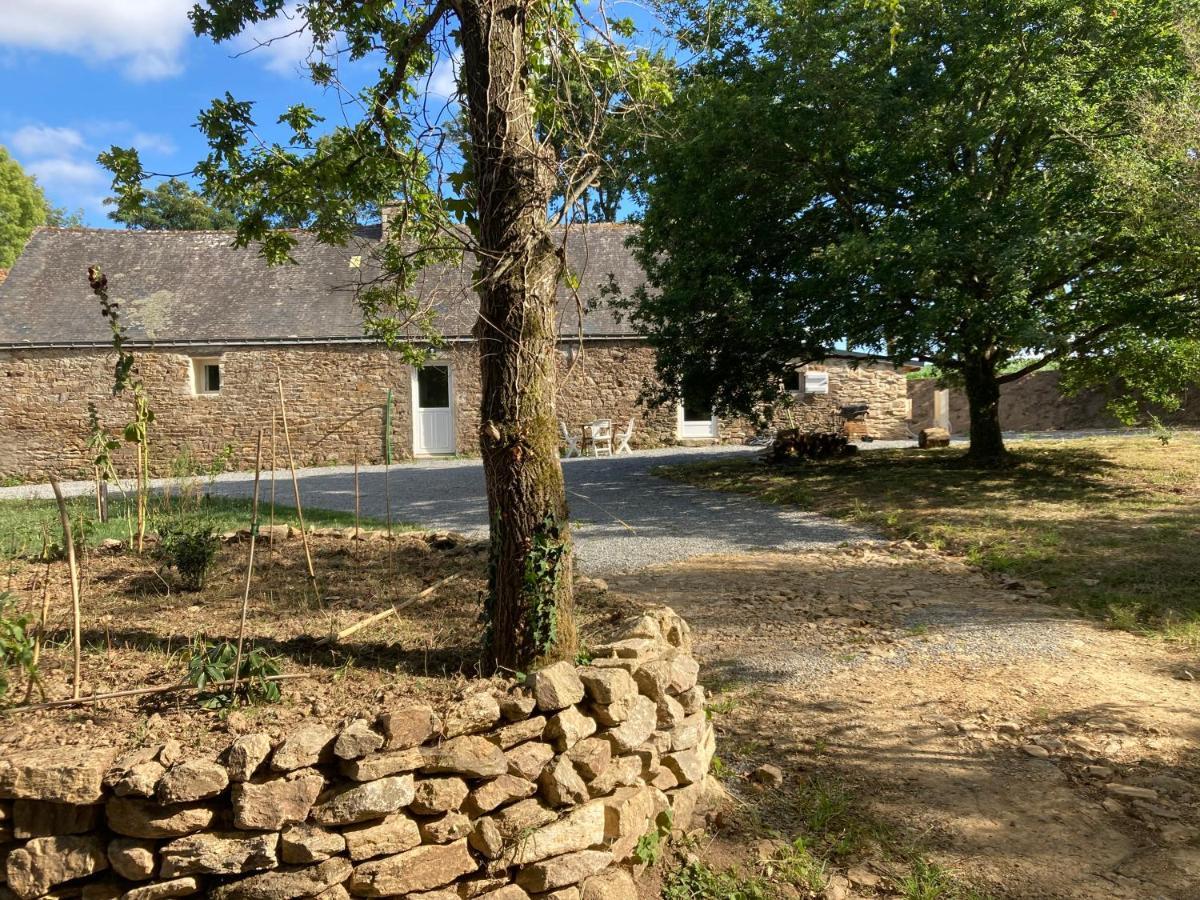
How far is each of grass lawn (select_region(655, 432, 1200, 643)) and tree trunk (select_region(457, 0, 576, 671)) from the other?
13.7 ft

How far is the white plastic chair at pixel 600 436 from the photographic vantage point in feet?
58.0

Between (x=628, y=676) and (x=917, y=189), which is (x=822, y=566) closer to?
(x=628, y=676)

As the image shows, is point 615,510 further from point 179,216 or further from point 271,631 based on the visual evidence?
point 179,216

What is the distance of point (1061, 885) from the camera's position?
2.84 m

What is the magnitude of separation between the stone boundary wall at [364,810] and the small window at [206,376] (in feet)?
55.0

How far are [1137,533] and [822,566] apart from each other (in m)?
3.24

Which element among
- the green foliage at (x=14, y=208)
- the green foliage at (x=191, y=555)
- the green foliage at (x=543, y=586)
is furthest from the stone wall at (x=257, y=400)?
Result: the green foliage at (x=14, y=208)

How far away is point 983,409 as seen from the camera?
12070 mm

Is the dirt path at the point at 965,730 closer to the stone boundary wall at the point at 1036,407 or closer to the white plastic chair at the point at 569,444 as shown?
the white plastic chair at the point at 569,444

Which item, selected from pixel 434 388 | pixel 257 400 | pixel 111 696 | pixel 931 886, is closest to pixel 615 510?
pixel 931 886

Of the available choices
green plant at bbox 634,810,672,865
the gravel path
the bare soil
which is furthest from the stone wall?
green plant at bbox 634,810,672,865

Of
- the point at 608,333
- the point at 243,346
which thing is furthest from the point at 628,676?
the point at 243,346

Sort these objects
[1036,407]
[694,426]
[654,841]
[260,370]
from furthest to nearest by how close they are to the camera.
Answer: [1036,407] → [694,426] → [260,370] → [654,841]

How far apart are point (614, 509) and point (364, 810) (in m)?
7.68
